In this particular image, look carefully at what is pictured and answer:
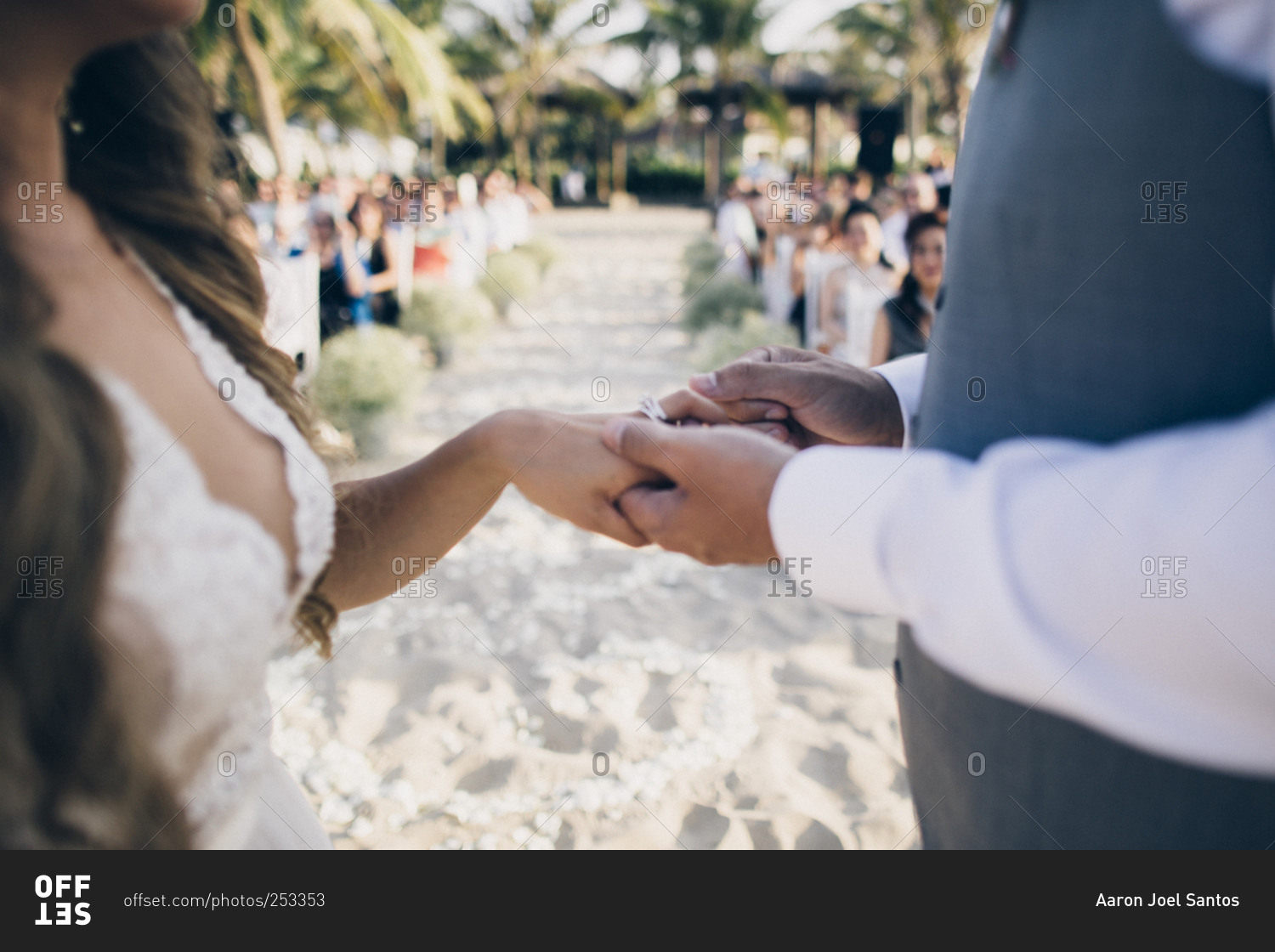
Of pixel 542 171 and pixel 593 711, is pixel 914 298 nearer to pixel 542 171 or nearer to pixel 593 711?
pixel 593 711

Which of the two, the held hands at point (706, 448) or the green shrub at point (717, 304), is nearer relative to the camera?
the held hands at point (706, 448)

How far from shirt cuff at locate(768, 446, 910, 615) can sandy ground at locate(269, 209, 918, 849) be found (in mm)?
1612

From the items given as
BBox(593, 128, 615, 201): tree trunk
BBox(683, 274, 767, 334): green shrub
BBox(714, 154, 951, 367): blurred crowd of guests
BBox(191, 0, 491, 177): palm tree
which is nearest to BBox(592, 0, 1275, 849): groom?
BBox(714, 154, 951, 367): blurred crowd of guests

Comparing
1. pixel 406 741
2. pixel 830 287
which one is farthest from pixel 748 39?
pixel 406 741

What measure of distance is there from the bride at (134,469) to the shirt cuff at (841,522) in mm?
577

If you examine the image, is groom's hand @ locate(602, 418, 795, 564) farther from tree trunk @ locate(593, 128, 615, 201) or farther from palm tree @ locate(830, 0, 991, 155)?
tree trunk @ locate(593, 128, 615, 201)

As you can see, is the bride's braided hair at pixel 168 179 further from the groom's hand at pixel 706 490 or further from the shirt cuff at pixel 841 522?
the shirt cuff at pixel 841 522

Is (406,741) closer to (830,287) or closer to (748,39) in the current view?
(830,287)

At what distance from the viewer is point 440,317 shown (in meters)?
8.80

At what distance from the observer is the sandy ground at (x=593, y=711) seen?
8.32 feet

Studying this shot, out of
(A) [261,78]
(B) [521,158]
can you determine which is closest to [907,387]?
(A) [261,78]

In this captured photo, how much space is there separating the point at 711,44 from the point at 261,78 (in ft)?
76.3

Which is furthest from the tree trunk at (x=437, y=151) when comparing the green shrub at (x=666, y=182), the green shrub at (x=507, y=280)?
the green shrub at (x=507, y=280)

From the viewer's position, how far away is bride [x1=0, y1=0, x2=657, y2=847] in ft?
2.58
